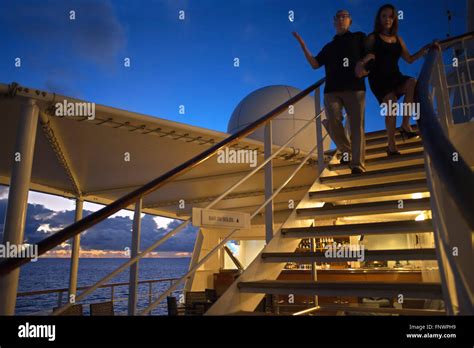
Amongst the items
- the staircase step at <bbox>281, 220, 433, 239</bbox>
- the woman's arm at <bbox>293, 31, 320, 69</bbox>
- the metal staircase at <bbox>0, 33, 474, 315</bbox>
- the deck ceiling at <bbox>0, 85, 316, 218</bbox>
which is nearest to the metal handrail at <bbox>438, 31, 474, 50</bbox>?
the metal staircase at <bbox>0, 33, 474, 315</bbox>

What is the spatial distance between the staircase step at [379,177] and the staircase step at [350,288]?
4.81 feet

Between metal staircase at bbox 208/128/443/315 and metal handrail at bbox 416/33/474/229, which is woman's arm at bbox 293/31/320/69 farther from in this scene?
metal handrail at bbox 416/33/474/229

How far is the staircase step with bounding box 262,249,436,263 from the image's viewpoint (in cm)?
221

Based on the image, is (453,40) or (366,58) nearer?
(366,58)

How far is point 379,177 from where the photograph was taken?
3.47 m

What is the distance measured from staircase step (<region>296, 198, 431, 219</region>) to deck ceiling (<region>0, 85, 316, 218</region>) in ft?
4.99

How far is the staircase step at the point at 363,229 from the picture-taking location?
2.41m

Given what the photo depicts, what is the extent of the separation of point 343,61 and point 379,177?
1096 millimetres

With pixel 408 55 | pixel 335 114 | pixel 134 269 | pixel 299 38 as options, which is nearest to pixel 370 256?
pixel 134 269

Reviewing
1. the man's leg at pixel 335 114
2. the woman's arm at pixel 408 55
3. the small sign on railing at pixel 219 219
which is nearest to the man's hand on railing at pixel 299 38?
the man's leg at pixel 335 114

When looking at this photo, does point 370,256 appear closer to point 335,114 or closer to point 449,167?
point 449,167
